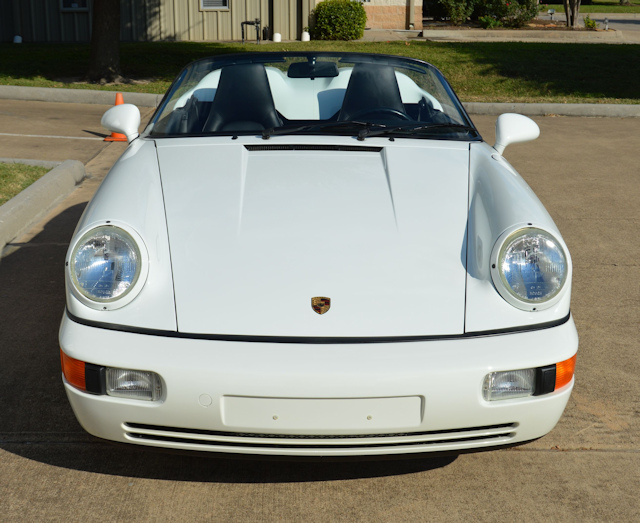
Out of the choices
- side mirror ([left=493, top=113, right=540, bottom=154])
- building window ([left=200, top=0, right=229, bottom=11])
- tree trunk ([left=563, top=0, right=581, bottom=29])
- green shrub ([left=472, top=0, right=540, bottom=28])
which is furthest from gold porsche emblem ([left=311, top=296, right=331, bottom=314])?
tree trunk ([left=563, top=0, right=581, bottom=29])

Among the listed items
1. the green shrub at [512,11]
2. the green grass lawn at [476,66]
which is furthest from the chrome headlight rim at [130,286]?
the green shrub at [512,11]

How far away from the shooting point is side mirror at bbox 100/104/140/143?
373cm

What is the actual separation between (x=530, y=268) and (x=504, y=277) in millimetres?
99

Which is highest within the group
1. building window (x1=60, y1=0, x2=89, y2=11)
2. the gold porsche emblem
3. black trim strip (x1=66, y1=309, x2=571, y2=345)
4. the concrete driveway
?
building window (x1=60, y1=0, x2=89, y2=11)

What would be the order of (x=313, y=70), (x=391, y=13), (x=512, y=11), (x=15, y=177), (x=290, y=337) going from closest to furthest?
(x=290, y=337) → (x=313, y=70) → (x=15, y=177) → (x=391, y=13) → (x=512, y=11)

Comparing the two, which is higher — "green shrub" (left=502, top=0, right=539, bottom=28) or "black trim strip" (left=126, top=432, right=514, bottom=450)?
"green shrub" (left=502, top=0, right=539, bottom=28)

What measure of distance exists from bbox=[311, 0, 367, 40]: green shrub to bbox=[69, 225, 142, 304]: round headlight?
19265 millimetres

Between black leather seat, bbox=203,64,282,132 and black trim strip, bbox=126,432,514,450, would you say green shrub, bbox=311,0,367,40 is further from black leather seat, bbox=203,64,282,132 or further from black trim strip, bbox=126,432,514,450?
black trim strip, bbox=126,432,514,450

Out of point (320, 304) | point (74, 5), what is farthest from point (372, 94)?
point (74, 5)

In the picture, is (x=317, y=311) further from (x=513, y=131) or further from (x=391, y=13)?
(x=391, y=13)

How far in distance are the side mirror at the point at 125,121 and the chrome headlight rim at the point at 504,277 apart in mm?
2018

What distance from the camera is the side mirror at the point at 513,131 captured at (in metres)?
3.66

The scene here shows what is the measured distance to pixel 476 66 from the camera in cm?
1504

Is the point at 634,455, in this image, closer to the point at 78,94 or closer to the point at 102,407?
the point at 102,407
